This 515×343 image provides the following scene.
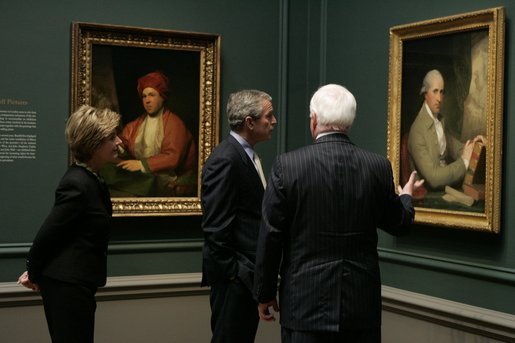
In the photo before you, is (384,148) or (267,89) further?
(267,89)

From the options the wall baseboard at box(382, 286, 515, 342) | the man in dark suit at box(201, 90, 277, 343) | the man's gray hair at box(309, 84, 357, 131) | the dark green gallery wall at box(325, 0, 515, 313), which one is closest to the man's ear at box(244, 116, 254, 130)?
the man in dark suit at box(201, 90, 277, 343)

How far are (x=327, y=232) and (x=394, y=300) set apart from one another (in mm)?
1751

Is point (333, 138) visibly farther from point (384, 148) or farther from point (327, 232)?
point (384, 148)

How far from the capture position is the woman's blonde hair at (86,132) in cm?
334

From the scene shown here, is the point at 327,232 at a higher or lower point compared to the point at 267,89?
lower

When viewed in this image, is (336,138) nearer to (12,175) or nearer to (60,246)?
(60,246)

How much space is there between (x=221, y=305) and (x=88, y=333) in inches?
29.5

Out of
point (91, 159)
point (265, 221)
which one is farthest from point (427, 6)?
point (91, 159)

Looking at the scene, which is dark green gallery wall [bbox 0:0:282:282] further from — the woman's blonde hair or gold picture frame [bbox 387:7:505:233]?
the woman's blonde hair

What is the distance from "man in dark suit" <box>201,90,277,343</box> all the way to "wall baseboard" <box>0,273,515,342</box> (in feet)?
4.09

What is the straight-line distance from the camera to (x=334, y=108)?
3141 millimetres

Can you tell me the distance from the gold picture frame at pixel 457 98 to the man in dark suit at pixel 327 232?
1057 millimetres

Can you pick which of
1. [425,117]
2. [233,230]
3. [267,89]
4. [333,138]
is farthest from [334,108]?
[267,89]

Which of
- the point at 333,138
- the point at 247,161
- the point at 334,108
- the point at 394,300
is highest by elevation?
the point at 334,108
